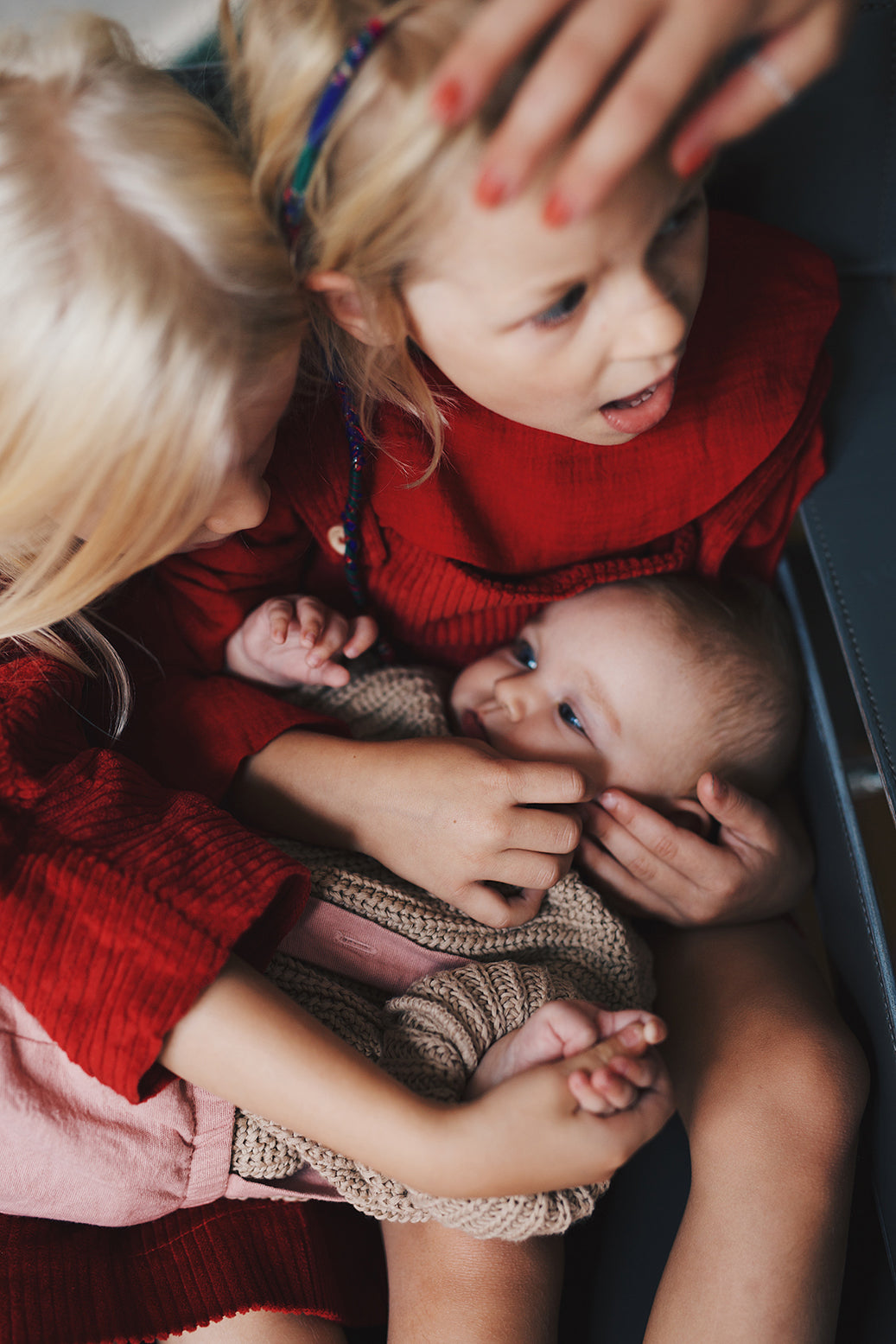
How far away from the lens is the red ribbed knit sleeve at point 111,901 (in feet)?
2.12

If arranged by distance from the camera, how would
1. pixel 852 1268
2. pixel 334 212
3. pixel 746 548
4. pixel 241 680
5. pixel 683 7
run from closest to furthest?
pixel 683 7 → pixel 334 212 → pixel 852 1268 → pixel 241 680 → pixel 746 548

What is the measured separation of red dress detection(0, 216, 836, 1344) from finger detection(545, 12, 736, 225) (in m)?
0.37

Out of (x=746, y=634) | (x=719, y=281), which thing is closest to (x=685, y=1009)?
(x=746, y=634)

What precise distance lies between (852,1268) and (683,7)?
0.95m

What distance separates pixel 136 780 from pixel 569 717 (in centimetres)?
43

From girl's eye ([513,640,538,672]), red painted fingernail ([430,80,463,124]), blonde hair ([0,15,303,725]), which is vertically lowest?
girl's eye ([513,640,538,672])

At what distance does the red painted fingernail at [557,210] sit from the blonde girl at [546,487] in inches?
1.1

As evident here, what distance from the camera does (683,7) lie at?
0.52 meters

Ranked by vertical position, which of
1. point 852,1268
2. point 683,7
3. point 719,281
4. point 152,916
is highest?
point 683,7

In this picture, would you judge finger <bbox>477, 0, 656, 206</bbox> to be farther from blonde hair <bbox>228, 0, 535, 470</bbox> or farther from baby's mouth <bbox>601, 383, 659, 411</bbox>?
baby's mouth <bbox>601, 383, 659, 411</bbox>

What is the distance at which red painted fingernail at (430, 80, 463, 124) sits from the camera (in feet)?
1.68

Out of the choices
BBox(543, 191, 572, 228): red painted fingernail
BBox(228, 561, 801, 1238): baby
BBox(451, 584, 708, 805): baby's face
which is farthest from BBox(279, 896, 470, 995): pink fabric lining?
BBox(543, 191, 572, 228): red painted fingernail

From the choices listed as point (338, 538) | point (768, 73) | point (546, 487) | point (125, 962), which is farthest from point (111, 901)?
point (768, 73)

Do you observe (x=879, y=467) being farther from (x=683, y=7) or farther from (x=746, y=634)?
(x=683, y=7)
